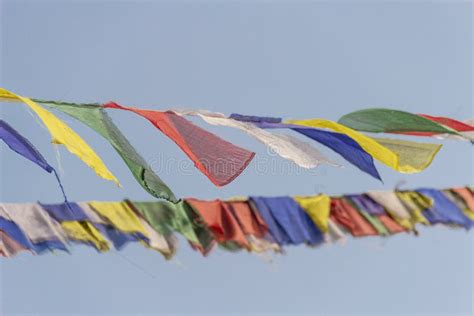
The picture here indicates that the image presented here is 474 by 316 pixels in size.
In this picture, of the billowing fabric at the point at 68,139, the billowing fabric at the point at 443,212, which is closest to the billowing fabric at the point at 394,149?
the billowing fabric at the point at 68,139

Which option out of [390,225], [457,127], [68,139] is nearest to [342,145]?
[457,127]

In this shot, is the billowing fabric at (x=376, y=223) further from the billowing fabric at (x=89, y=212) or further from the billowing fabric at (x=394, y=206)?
the billowing fabric at (x=89, y=212)

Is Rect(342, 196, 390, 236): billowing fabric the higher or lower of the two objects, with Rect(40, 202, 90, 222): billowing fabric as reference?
lower

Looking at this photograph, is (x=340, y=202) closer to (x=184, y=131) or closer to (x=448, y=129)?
(x=448, y=129)

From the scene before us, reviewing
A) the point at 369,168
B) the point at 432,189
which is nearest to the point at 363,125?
the point at 369,168

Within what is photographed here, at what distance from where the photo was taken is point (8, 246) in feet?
17.4

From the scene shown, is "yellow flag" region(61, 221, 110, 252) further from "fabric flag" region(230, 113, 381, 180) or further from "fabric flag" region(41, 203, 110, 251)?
"fabric flag" region(230, 113, 381, 180)

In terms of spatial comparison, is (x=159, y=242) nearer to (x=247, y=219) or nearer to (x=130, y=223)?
(x=130, y=223)

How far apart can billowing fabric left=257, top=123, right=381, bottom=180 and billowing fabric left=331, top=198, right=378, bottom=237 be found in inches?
68.6

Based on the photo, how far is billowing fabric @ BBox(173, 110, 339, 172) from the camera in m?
3.97

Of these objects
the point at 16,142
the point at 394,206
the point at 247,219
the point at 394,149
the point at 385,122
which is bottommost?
the point at 394,206

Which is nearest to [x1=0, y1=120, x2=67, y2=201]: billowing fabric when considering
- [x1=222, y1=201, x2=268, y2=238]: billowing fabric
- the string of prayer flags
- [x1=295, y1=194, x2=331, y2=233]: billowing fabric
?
the string of prayer flags

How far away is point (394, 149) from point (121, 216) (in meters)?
2.05

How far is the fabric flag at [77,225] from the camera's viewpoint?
5.50 metres
